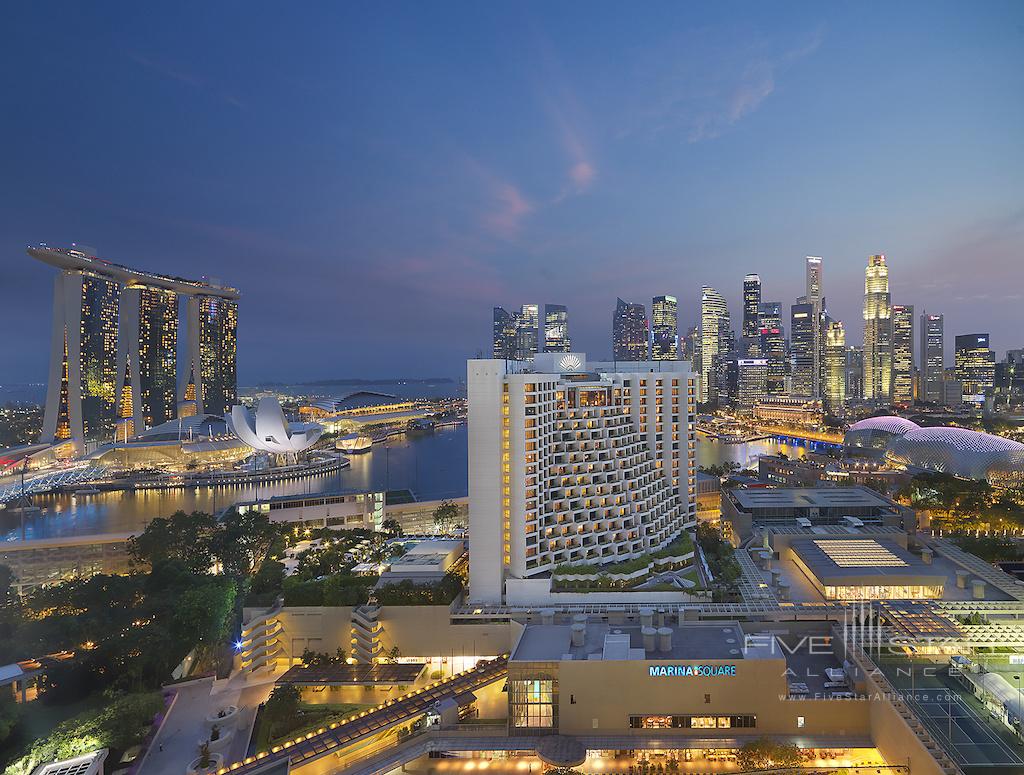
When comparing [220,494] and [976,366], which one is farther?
[976,366]

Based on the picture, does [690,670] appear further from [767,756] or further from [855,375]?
[855,375]

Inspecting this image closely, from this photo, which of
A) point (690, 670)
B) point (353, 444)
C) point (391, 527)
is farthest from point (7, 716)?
point (353, 444)

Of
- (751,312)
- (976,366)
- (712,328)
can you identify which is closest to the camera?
(976,366)

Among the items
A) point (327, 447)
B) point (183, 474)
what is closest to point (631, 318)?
point (327, 447)

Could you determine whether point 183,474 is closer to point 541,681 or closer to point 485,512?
point 485,512

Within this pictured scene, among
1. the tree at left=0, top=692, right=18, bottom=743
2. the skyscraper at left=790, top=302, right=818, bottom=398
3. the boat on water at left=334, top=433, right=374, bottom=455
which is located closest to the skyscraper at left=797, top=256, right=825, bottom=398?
the skyscraper at left=790, top=302, right=818, bottom=398
